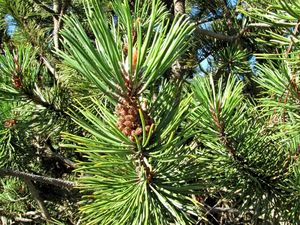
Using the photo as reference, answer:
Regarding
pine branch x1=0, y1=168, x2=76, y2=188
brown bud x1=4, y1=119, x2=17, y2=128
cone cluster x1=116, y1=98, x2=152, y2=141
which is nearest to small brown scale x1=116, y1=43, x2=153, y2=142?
cone cluster x1=116, y1=98, x2=152, y2=141

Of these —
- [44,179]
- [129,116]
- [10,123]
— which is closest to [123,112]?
[129,116]

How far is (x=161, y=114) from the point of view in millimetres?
585

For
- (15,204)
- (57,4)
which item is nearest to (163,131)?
(57,4)

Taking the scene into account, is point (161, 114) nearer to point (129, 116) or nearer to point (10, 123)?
point (129, 116)

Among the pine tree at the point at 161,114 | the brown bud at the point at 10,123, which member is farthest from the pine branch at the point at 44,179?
the brown bud at the point at 10,123

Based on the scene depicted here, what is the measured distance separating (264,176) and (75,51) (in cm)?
51

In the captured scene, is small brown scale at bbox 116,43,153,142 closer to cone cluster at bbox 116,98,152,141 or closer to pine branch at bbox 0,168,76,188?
cone cluster at bbox 116,98,152,141

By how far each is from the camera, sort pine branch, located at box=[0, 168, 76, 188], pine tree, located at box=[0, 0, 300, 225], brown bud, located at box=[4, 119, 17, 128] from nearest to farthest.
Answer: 1. pine tree, located at box=[0, 0, 300, 225]
2. pine branch, located at box=[0, 168, 76, 188]
3. brown bud, located at box=[4, 119, 17, 128]

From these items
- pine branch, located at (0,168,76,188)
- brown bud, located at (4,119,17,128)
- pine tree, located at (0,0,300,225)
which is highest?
pine tree, located at (0,0,300,225)

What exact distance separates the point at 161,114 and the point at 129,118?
68mm

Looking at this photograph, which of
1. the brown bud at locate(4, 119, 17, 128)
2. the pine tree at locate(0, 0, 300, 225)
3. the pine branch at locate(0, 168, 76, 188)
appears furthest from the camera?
the brown bud at locate(4, 119, 17, 128)

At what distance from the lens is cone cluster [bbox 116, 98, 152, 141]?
0.53m

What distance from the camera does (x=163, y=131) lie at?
0.56 m

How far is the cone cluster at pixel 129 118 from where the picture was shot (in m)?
0.53
